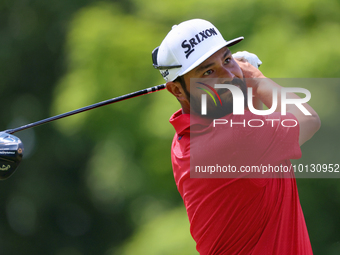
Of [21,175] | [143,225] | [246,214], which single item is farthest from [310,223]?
[21,175]

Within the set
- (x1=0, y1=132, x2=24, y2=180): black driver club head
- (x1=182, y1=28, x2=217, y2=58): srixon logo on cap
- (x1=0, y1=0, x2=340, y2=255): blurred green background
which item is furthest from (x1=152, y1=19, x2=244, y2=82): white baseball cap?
(x1=0, y1=0, x2=340, y2=255): blurred green background

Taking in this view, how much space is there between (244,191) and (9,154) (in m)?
1.03

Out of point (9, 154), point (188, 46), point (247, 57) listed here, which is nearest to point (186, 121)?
point (188, 46)

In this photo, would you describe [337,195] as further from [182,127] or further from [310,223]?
[182,127]

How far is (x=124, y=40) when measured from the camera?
152 inches

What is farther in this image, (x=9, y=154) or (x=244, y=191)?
(x=9, y=154)

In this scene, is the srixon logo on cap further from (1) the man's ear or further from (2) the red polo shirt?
(2) the red polo shirt

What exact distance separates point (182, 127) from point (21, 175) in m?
3.48

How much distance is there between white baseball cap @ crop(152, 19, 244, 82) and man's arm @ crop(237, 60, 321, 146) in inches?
6.0

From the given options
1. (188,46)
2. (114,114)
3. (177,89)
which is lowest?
(114,114)

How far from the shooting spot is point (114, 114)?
12.3 feet

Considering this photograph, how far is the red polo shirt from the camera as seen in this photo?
129 cm

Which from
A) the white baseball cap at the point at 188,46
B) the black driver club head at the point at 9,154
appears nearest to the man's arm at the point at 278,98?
the white baseball cap at the point at 188,46

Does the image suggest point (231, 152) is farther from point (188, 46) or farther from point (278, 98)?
point (188, 46)
